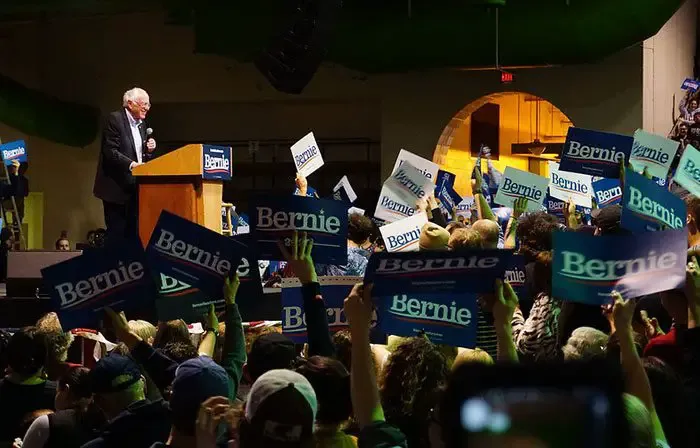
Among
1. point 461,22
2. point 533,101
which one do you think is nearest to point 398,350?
point 461,22

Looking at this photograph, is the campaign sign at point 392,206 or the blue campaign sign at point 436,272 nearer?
the blue campaign sign at point 436,272

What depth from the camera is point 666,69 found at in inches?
522

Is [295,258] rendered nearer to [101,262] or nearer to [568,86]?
[101,262]

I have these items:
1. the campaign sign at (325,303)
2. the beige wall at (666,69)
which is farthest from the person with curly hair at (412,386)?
the beige wall at (666,69)

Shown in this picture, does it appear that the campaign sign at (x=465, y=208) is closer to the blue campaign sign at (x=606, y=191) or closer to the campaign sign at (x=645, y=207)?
the blue campaign sign at (x=606, y=191)

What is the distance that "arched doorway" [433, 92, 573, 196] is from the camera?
14.2 meters

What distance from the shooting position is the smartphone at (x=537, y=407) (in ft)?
3.59

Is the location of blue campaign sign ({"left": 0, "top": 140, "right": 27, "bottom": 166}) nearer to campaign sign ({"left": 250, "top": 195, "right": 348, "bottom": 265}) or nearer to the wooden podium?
the wooden podium

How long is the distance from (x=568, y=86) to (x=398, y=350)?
10915mm

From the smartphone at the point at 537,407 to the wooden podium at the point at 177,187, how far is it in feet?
18.6

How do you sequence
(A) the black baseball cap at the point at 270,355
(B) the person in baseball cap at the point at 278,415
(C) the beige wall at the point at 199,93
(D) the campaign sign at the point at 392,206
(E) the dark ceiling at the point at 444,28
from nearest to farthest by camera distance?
(B) the person in baseball cap at the point at 278,415 < (A) the black baseball cap at the point at 270,355 < (D) the campaign sign at the point at 392,206 < (E) the dark ceiling at the point at 444,28 < (C) the beige wall at the point at 199,93

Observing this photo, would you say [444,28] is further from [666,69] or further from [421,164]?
[421,164]

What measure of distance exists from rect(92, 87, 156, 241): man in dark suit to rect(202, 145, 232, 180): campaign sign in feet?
1.03

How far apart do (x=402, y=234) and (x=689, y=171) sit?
4.67ft
